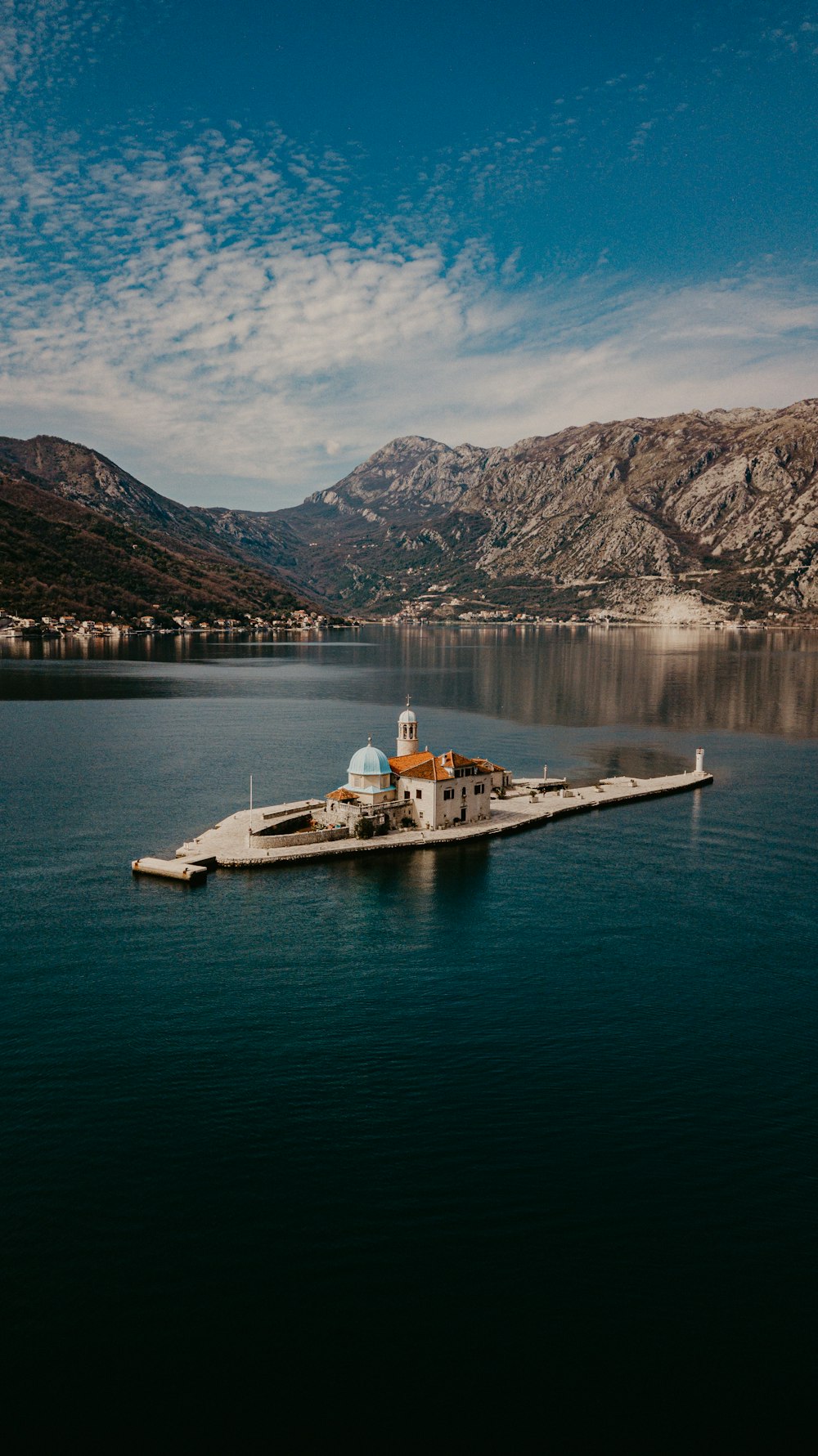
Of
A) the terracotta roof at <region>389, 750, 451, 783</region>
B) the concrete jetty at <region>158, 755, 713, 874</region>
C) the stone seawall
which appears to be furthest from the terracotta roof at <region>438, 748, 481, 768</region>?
the stone seawall

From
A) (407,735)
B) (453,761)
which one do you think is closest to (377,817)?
(453,761)

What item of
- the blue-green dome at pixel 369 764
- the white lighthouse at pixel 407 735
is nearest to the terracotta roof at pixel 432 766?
the blue-green dome at pixel 369 764

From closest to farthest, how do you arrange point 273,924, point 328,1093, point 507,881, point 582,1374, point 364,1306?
point 582,1374
point 364,1306
point 328,1093
point 273,924
point 507,881

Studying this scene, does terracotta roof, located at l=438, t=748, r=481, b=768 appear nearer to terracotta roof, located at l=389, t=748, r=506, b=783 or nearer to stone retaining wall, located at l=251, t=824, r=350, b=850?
terracotta roof, located at l=389, t=748, r=506, b=783

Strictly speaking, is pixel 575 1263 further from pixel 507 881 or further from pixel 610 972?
pixel 507 881

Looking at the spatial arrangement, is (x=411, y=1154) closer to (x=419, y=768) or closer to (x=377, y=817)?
(x=377, y=817)

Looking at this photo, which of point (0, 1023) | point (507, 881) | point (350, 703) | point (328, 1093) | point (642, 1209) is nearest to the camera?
point (642, 1209)

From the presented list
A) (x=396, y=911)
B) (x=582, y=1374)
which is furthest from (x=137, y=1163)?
(x=396, y=911)
